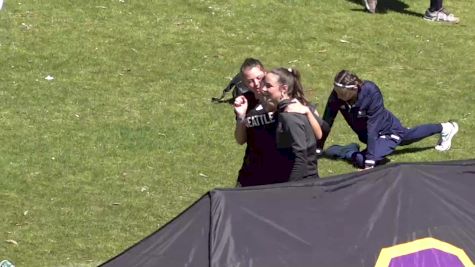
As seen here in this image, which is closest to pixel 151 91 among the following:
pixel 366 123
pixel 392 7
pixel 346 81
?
pixel 366 123

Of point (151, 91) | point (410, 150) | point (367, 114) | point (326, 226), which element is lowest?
point (151, 91)

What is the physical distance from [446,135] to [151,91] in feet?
14.0

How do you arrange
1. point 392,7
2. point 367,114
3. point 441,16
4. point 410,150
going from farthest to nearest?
1. point 392,7
2. point 441,16
3. point 410,150
4. point 367,114

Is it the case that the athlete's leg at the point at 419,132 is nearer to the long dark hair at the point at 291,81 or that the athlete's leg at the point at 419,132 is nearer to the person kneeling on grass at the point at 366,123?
the person kneeling on grass at the point at 366,123

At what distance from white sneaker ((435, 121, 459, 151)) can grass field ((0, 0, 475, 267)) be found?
0.12m

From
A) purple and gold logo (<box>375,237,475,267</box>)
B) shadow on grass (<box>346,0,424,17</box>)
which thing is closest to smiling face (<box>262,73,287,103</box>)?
purple and gold logo (<box>375,237,475,267</box>)

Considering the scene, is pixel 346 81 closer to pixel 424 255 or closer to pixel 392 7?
pixel 424 255

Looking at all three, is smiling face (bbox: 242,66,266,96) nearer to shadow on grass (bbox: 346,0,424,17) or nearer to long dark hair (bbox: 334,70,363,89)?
long dark hair (bbox: 334,70,363,89)

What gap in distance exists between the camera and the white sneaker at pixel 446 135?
491 inches

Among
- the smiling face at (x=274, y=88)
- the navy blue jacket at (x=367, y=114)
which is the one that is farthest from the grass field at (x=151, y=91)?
the smiling face at (x=274, y=88)

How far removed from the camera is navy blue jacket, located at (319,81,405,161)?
11.4 meters

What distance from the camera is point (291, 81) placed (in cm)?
813

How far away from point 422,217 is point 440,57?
968 centimetres

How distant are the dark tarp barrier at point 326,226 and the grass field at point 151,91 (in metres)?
2.77
